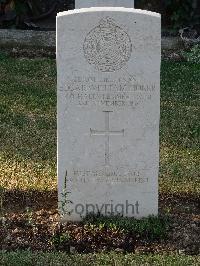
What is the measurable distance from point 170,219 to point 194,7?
765 cm

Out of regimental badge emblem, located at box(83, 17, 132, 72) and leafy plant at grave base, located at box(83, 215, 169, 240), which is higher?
regimental badge emblem, located at box(83, 17, 132, 72)

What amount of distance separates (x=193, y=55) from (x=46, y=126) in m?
3.61

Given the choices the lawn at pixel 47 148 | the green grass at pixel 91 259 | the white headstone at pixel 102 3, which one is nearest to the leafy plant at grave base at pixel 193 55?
the lawn at pixel 47 148

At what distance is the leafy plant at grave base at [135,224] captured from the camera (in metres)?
5.26

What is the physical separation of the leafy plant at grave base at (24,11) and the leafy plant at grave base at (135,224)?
24.7 ft

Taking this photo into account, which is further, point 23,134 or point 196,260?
point 23,134

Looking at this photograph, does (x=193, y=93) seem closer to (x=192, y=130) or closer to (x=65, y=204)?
(x=192, y=130)

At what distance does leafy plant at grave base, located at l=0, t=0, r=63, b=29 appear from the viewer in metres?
12.4

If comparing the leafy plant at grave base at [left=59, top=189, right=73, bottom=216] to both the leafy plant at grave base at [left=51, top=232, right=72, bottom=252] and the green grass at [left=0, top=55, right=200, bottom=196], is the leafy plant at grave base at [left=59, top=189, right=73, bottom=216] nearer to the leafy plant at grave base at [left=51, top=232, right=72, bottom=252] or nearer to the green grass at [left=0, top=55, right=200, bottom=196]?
the leafy plant at grave base at [left=51, top=232, right=72, bottom=252]

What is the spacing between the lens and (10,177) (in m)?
6.38

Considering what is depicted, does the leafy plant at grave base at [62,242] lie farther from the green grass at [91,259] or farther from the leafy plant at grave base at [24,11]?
the leafy plant at grave base at [24,11]

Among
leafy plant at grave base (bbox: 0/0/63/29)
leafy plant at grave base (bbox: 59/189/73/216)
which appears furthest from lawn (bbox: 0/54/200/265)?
leafy plant at grave base (bbox: 0/0/63/29)

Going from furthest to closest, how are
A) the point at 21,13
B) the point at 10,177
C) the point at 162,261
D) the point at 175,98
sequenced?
the point at 21,13 < the point at 175,98 < the point at 10,177 < the point at 162,261

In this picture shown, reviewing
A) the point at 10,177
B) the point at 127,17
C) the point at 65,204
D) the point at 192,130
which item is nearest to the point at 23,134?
the point at 10,177
